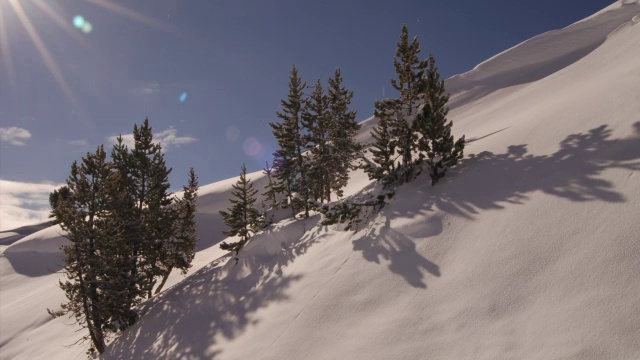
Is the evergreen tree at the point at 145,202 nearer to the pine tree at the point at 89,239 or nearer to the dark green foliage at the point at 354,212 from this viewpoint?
the pine tree at the point at 89,239

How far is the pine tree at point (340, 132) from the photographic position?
84.8 feet

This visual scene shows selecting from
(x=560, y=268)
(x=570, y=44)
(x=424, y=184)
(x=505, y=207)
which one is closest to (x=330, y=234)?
(x=424, y=184)

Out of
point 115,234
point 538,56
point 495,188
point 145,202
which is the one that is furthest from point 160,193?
point 538,56

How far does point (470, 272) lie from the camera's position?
345 inches

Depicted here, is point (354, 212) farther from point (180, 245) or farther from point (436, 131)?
point (180, 245)

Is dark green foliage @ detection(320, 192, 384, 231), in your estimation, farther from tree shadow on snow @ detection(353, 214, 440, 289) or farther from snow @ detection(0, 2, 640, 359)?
tree shadow on snow @ detection(353, 214, 440, 289)

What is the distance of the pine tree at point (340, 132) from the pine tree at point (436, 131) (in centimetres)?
985

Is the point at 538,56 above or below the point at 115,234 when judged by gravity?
above

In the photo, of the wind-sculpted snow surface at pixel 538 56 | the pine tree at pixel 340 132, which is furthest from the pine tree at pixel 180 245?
the wind-sculpted snow surface at pixel 538 56

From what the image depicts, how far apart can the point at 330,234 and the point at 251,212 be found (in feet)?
25.6

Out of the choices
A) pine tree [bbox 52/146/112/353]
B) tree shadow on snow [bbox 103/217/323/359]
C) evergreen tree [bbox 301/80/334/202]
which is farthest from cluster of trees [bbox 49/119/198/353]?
evergreen tree [bbox 301/80/334/202]

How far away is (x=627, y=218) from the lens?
7.71 m

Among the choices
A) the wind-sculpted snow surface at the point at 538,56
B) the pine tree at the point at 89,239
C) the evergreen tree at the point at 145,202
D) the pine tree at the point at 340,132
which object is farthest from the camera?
the wind-sculpted snow surface at the point at 538,56

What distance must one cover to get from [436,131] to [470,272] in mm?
7520
